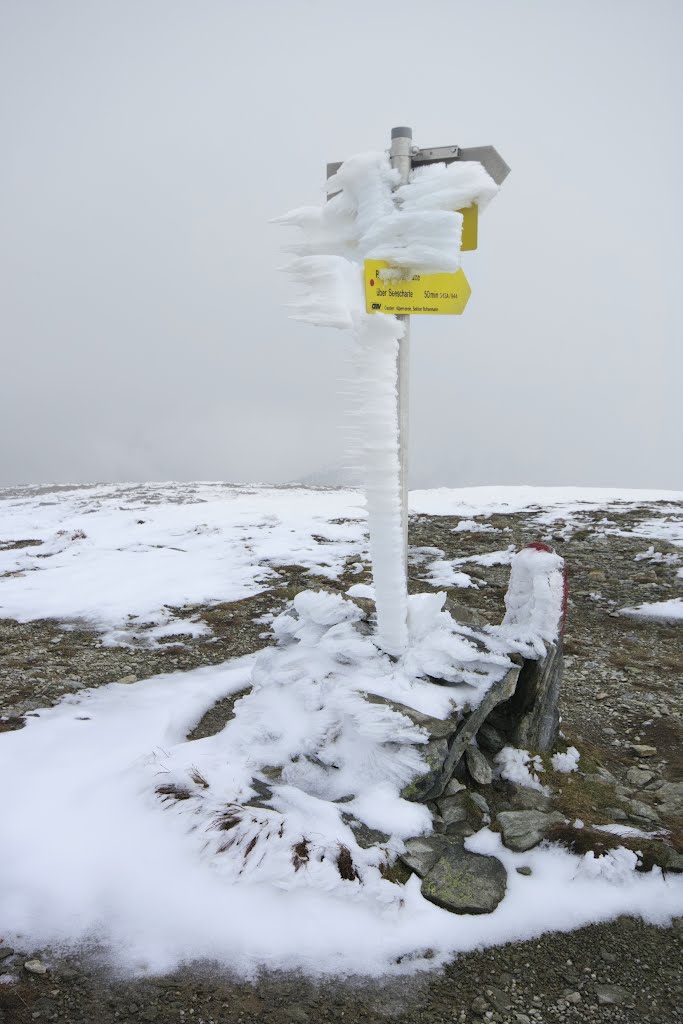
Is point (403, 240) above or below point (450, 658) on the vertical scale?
above

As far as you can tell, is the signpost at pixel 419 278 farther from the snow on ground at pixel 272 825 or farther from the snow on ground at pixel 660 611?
the snow on ground at pixel 660 611

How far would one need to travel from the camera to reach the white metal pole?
485 cm

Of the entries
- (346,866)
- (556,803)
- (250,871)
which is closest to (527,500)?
(556,803)

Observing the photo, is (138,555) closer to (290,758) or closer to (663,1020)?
(290,758)

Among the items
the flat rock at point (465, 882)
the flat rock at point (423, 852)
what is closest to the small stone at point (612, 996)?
the flat rock at point (465, 882)

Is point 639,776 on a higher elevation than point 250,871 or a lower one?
lower

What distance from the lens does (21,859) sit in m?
4.07

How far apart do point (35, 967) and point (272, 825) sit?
1.59 m

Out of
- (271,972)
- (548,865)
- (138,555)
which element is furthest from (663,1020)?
(138,555)

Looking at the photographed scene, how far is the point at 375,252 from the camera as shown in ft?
15.1

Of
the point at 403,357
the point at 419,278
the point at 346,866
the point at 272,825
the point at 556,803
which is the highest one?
the point at 419,278

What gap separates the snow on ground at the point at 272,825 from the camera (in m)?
3.69

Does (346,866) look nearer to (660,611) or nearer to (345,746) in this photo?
(345,746)

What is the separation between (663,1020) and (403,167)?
6.23 metres
